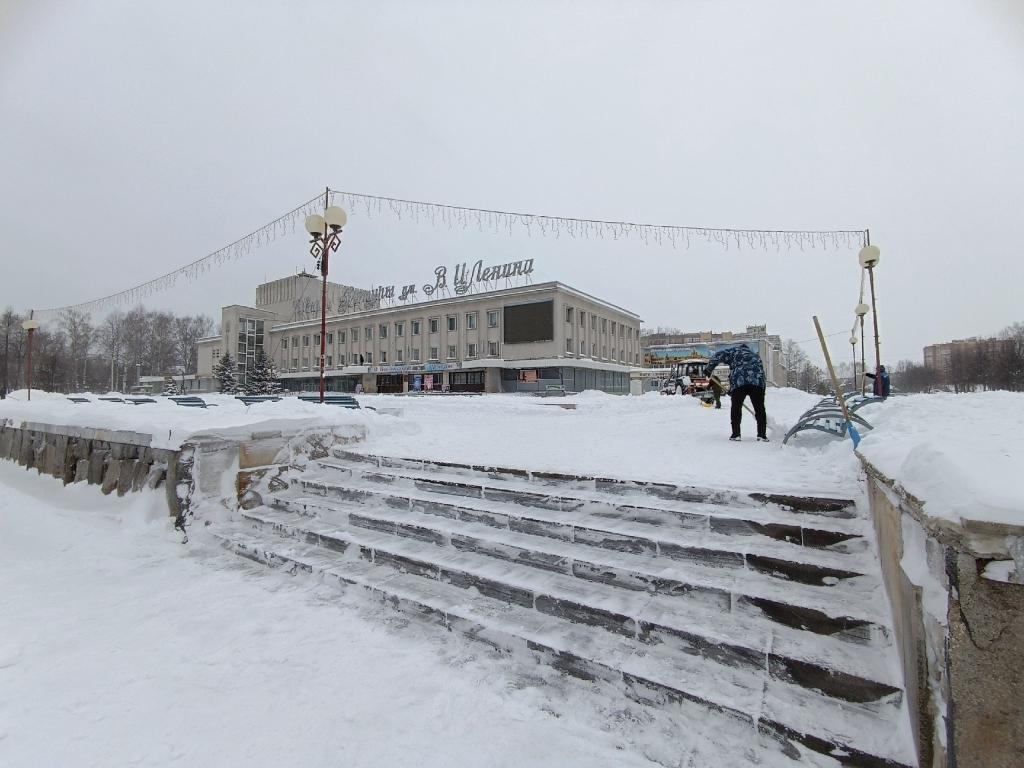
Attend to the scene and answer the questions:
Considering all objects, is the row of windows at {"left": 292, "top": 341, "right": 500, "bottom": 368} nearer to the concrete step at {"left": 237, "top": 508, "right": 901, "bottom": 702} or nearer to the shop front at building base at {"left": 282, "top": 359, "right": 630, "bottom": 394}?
the shop front at building base at {"left": 282, "top": 359, "right": 630, "bottom": 394}

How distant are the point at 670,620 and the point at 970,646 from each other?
1403mm

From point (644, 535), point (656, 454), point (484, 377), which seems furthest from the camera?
point (484, 377)

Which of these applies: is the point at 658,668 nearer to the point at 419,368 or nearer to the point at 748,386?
the point at 748,386

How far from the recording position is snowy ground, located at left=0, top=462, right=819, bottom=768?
204cm

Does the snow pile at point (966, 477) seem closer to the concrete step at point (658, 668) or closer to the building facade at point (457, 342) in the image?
the concrete step at point (658, 668)

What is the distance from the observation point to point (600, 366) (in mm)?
43875

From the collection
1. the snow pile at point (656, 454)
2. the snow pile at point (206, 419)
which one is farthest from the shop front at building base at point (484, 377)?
the snow pile at point (206, 419)

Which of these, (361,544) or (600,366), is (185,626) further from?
(600,366)

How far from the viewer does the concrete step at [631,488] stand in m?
3.12

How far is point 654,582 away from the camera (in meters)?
2.89

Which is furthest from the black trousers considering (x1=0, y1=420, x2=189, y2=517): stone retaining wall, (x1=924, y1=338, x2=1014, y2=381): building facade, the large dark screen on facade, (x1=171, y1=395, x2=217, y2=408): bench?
(x1=924, y1=338, x2=1014, y2=381): building facade

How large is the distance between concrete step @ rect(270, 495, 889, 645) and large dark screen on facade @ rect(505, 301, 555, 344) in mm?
36731

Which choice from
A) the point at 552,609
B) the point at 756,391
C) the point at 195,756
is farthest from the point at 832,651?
the point at 756,391

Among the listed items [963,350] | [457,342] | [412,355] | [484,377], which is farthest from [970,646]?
[963,350]
